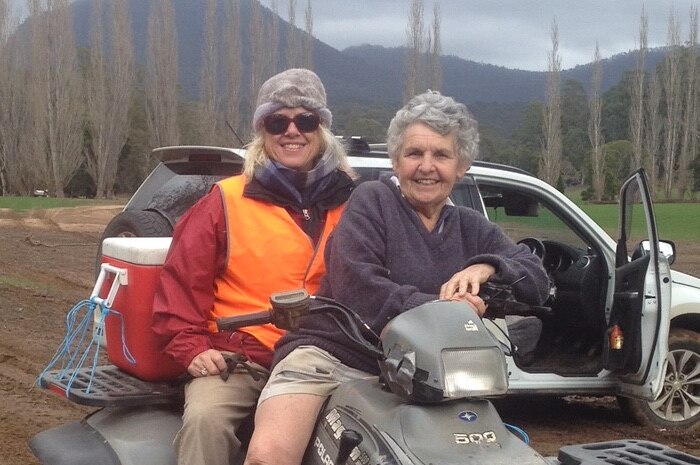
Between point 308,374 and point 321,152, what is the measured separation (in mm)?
1266

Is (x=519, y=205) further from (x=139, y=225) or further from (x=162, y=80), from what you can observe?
(x=162, y=80)

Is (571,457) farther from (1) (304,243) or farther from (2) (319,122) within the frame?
(2) (319,122)

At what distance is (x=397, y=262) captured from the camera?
308 cm

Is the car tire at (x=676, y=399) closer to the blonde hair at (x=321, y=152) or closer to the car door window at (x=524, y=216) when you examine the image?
the car door window at (x=524, y=216)

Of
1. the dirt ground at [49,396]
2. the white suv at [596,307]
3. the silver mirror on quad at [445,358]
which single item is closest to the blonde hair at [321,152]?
the silver mirror on quad at [445,358]

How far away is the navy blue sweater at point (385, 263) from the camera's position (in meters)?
2.97

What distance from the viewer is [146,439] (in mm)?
3340

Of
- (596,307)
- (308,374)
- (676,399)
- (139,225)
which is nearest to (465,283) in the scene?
(308,374)

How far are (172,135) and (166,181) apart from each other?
44454mm

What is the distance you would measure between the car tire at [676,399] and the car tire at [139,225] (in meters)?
3.62

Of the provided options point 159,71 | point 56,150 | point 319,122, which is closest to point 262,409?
point 319,122

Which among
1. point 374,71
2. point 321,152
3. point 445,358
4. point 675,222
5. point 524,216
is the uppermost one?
point 374,71

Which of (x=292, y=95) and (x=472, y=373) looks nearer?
(x=472, y=373)

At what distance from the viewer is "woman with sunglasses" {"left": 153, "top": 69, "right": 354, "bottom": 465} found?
3.27 metres
